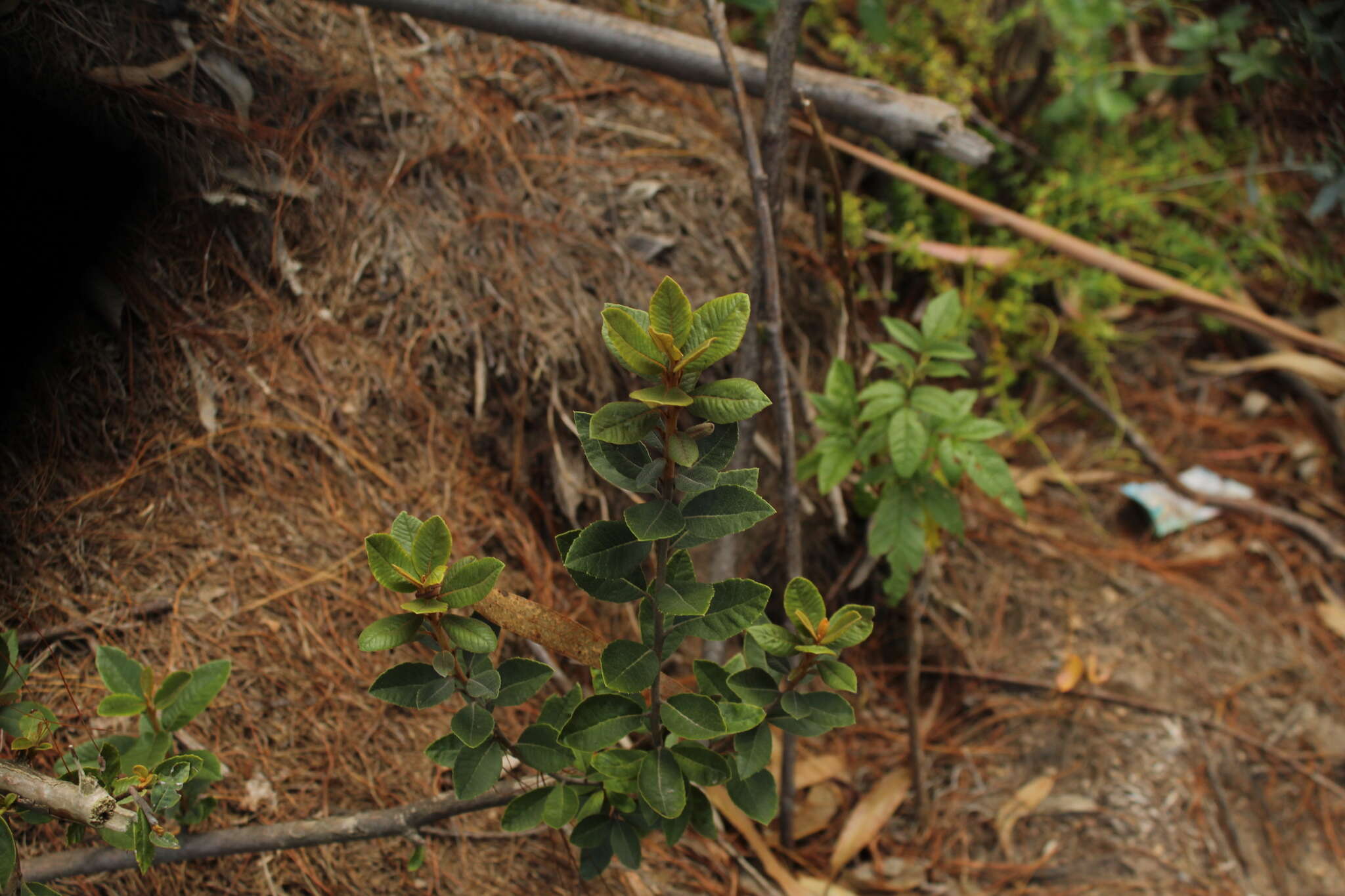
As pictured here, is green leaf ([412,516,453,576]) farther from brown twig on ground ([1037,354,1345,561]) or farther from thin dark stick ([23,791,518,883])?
brown twig on ground ([1037,354,1345,561])

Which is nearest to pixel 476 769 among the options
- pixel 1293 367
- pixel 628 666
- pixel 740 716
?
pixel 628 666

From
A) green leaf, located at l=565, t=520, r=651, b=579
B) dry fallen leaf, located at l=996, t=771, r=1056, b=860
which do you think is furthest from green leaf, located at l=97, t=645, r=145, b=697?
dry fallen leaf, located at l=996, t=771, r=1056, b=860

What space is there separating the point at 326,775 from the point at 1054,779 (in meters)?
1.95

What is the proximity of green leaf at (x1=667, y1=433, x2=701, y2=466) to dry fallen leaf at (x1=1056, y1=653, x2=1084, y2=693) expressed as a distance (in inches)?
80.1

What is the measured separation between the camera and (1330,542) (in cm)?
303

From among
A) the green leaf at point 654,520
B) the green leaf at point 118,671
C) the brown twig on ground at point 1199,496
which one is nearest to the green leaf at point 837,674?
the green leaf at point 654,520

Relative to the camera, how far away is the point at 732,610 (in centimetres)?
112

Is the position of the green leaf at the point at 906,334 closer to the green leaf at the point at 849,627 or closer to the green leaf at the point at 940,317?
the green leaf at the point at 940,317

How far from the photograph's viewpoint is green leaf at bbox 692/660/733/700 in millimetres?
1232

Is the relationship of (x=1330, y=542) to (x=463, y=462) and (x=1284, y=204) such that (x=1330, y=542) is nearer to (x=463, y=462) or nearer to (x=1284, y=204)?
(x=1284, y=204)

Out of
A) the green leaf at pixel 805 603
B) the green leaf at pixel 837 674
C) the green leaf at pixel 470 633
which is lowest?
the green leaf at pixel 837 674

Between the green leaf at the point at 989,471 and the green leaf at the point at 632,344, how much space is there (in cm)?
114

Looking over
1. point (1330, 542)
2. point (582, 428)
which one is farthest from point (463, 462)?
point (1330, 542)

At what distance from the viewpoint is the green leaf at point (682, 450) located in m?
0.96
